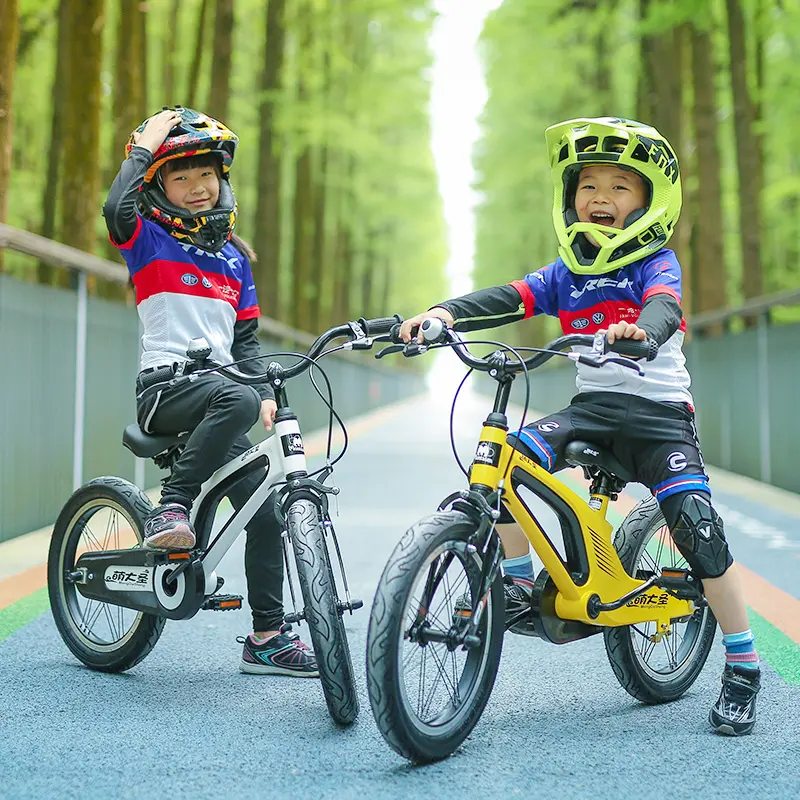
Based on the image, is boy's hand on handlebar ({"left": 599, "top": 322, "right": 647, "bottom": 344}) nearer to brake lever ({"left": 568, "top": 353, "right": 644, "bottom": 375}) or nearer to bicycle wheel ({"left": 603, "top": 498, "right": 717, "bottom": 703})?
brake lever ({"left": 568, "top": 353, "right": 644, "bottom": 375})

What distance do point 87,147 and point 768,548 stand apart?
7.76 meters

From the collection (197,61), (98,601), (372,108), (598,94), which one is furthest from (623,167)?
(372,108)

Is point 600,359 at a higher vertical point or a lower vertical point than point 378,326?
lower

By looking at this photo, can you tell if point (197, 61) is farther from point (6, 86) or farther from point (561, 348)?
point (561, 348)

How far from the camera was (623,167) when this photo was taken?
13.4 feet

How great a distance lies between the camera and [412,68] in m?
27.1

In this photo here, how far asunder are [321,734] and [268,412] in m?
1.26

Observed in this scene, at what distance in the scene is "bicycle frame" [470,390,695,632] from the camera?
12.0 ft

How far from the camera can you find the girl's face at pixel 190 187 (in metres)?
4.54

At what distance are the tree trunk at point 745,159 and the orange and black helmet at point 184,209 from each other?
14.7m

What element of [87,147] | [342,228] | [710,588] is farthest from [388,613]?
[342,228]

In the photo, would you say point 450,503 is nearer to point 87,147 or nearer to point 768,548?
point 768,548

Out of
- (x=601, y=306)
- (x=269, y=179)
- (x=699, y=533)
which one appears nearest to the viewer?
(x=699, y=533)

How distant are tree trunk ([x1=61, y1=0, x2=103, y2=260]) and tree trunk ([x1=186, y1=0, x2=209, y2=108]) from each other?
6.28 meters
